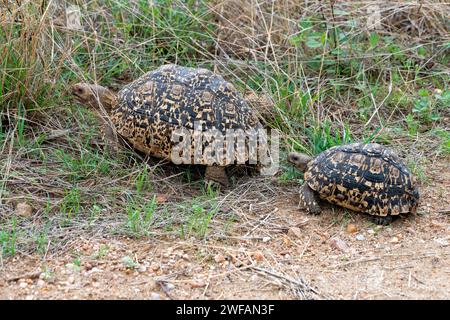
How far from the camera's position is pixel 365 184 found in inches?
163

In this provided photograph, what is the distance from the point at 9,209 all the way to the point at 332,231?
1922mm

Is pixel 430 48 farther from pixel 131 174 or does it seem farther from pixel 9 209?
pixel 9 209

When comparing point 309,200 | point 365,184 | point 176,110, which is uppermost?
point 176,110

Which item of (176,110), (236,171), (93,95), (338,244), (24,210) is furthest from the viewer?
(93,95)

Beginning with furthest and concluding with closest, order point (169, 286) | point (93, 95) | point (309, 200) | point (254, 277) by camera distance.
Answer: point (93, 95) < point (309, 200) < point (254, 277) < point (169, 286)

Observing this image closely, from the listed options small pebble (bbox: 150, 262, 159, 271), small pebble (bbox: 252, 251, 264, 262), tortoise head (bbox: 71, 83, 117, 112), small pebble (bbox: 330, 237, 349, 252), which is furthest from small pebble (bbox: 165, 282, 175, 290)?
tortoise head (bbox: 71, 83, 117, 112)

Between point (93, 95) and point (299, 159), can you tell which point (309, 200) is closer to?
point (299, 159)

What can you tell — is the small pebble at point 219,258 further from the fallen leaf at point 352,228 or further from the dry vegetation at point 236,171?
the fallen leaf at point 352,228

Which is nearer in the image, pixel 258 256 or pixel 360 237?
pixel 258 256

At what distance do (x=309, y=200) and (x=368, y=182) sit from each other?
376 mm

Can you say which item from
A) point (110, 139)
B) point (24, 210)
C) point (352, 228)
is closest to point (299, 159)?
point (352, 228)

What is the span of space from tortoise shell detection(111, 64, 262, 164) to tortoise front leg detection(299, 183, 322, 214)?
475 mm

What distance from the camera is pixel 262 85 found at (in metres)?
5.42
